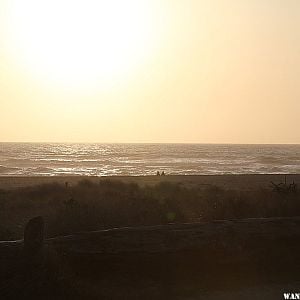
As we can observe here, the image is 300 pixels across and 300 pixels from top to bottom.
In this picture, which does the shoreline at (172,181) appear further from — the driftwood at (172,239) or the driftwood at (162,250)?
the driftwood at (162,250)

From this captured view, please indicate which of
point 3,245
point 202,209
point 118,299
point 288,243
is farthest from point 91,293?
point 202,209

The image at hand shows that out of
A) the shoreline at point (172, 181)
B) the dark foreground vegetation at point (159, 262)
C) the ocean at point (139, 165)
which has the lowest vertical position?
the ocean at point (139, 165)

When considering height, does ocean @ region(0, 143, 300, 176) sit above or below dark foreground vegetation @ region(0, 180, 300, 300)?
below

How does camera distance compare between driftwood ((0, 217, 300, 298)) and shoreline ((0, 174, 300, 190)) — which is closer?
driftwood ((0, 217, 300, 298))

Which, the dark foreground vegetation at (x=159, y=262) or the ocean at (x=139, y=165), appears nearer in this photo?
the dark foreground vegetation at (x=159, y=262)

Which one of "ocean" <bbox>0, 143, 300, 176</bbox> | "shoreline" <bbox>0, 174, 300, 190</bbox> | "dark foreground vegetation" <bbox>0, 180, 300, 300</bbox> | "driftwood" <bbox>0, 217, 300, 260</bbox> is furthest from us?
"ocean" <bbox>0, 143, 300, 176</bbox>

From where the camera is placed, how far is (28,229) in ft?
24.1

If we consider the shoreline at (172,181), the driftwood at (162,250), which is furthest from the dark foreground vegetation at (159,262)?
the shoreline at (172,181)

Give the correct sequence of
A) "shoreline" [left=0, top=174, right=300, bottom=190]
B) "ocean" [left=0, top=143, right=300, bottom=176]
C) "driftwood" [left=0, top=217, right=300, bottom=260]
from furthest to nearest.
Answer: "ocean" [left=0, top=143, right=300, bottom=176] < "shoreline" [left=0, top=174, right=300, bottom=190] < "driftwood" [left=0, top=217, right=300, bottom=260]

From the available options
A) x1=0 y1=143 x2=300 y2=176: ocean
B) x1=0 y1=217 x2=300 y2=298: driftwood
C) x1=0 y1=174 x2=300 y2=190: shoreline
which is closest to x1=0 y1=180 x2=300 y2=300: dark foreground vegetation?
x1=0 y1=217 x2=300 y2=298: driftwood

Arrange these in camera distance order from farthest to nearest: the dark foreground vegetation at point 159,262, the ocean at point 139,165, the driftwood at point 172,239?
the ocean at point 139,165
the driftwood at point 172,239
the dark foreground vegetation at point 159,262

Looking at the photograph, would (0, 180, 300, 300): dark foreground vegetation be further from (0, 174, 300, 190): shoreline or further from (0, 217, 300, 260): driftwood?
(0, 174, 300, 190): shoreline

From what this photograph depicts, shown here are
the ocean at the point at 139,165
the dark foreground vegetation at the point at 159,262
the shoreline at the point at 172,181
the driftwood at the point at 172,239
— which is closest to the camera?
the dark foreground vegetation at the point at 159,262

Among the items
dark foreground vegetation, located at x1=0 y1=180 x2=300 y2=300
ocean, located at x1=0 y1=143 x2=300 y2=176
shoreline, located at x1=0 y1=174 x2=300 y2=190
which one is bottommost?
ocean, located at x1=0 y1=143 x2=300 y2=176
